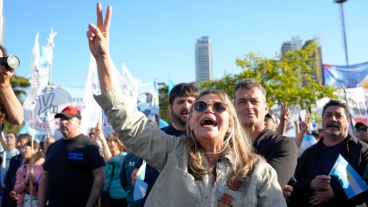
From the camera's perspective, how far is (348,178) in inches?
144

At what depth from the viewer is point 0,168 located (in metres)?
8.38

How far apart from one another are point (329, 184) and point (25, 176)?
529 centimetres

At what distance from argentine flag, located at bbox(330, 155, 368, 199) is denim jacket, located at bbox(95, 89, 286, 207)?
148 cm

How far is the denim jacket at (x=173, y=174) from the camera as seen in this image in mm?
2197

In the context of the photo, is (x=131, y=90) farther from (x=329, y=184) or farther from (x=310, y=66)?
(x=310, y=66)

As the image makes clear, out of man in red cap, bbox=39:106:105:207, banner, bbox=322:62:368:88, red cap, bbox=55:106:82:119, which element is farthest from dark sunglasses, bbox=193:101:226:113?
banner, bbox=322:62:368:88

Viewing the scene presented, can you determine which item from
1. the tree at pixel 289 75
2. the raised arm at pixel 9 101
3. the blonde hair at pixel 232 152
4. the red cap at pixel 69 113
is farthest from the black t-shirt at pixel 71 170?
the tree at pixel 289 75

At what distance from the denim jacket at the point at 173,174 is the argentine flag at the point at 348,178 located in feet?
4.85

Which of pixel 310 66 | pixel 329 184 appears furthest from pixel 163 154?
pixel 310 66

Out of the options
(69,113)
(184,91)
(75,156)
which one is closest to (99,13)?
(184,91)

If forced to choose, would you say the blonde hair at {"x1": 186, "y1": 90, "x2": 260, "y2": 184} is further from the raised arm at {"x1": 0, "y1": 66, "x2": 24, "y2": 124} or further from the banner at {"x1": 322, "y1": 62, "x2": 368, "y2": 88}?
the banner at {"x1": 322, "y1": 62, "x2": 368, "y2": 88}

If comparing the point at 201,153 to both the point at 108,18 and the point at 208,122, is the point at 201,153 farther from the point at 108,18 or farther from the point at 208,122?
the point at 108,18

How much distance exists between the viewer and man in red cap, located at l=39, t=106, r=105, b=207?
16.0 ft

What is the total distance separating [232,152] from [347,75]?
48.2 feet
